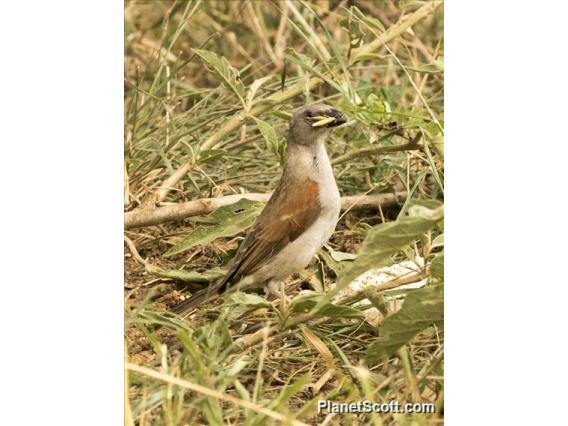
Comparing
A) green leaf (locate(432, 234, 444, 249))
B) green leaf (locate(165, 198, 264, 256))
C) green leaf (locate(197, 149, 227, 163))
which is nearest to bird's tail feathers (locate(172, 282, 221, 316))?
green leaf (locate(165, 198, 264, 256))

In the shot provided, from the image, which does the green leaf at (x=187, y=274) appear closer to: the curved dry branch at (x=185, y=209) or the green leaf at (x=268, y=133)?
the curved dry branch at (x=185, y=209)

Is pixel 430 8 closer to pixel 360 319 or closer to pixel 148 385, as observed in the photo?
pixel 360 319

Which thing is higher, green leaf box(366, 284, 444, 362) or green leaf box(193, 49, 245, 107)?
green leaf box(193, 49, 245, 107)

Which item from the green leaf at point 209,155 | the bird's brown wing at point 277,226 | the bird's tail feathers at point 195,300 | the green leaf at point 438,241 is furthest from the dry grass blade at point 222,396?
the green leaf at point 209,155

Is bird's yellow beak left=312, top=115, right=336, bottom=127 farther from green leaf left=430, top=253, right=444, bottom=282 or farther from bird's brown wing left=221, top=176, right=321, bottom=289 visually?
green leaf left=430, top=253, right=444, bottom=282

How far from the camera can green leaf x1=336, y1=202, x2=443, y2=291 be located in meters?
3.09

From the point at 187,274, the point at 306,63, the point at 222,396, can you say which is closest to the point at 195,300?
the point at 187,274

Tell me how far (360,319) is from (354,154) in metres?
0.67

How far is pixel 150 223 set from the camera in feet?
12.2

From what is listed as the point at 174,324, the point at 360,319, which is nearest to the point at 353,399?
the point at 360,319

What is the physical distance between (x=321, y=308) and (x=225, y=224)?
0.49 metres

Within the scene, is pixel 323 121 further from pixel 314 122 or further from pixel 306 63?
pixel 306 63

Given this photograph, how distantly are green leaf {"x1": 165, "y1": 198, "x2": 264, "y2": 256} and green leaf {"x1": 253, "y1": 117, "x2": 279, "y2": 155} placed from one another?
20 cm

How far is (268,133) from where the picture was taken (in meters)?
3.75
